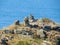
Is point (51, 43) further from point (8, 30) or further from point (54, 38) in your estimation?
point (8, 30)

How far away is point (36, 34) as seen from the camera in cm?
12044

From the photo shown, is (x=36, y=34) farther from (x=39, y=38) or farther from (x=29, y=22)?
(x=29, y=22)

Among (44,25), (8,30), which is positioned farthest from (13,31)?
(44,25)

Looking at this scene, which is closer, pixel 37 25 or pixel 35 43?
pixel 35 43

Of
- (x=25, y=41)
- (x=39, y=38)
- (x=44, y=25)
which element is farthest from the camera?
(x=44, y=25)

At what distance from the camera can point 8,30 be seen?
12300 cm

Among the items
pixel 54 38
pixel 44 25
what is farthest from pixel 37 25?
pixel 54 38

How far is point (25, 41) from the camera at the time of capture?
367ft

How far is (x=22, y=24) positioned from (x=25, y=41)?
17.2 meters

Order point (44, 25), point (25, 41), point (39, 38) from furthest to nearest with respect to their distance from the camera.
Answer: point (44, 25), point (39, 38), point (25, 41)

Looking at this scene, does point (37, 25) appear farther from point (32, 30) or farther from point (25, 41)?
point (25, 41)

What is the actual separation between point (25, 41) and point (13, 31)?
1169 cm

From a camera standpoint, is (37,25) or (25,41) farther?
(37,25)

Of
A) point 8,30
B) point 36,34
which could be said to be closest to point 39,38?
point 36,34
